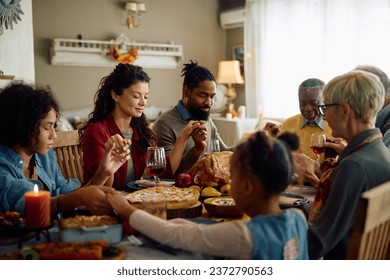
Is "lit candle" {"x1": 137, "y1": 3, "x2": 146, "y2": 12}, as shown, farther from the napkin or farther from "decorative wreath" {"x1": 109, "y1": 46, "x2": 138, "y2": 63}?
the napkin

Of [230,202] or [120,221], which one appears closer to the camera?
[120,221]

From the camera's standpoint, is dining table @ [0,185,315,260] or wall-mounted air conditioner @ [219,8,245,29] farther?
wall-mounted air conditioner @ [219,8,245,29]

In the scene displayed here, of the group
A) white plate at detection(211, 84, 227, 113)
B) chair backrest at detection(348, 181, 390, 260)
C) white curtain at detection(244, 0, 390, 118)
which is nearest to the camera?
chair backrest at detection(348, 181, 390, 260)

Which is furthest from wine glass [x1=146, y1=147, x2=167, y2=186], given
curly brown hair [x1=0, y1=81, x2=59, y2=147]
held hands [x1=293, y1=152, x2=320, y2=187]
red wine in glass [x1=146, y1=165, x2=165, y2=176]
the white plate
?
the white plate

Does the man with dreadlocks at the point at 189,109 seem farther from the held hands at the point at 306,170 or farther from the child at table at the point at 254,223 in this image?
the child at table at the point at 254,223

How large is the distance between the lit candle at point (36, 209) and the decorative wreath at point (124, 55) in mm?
4115

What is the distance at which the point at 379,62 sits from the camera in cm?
425

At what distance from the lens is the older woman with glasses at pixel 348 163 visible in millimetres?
1260

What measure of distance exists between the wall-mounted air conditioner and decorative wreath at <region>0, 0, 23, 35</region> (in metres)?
3.05

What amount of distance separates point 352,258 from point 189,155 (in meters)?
1.20

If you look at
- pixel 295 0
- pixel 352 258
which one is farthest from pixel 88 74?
pixel 352 258

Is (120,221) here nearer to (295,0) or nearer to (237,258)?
(237,258)

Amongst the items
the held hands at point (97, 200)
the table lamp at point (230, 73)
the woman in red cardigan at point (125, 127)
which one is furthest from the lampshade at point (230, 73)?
the held hands at point (97, 200)

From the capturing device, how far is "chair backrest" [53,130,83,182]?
2.47 m
